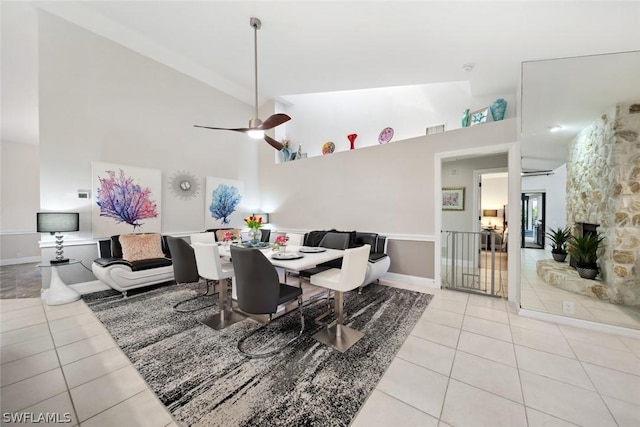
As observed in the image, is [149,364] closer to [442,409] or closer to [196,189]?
[442,409]

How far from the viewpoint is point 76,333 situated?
7.86 ft

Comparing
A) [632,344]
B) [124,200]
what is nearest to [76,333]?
[124,200]

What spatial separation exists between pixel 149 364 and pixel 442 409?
2217 mm

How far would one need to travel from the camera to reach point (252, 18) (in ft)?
9.18

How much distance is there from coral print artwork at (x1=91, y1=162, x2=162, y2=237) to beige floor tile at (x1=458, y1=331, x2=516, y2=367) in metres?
4.98

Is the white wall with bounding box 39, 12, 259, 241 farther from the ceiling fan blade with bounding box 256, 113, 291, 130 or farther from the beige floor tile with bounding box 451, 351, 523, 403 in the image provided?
the beige floor tile with bounding box 451, 351, 523, 403

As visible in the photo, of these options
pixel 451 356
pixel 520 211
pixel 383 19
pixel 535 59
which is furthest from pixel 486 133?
pixel 451 356

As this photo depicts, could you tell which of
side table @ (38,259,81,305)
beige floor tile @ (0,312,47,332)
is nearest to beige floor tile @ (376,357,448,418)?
beige floor tile @ (0,312,47,332)

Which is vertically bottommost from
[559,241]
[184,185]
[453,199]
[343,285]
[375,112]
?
[343,285]

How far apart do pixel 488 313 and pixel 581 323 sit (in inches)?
32.6

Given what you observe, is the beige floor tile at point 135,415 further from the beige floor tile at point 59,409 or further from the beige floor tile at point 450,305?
the beige floor tile at point 450,305

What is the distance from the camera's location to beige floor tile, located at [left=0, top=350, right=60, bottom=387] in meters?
1.75

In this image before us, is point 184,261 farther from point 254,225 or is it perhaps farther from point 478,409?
point 478,409

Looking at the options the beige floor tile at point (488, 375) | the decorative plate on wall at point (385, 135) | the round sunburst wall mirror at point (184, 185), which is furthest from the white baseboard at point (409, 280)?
the round sunburst wall mirror at point (184, 185)
